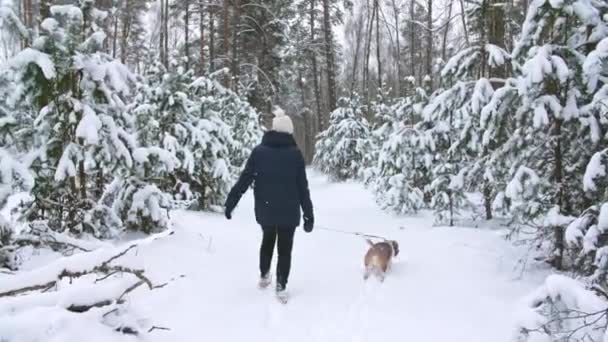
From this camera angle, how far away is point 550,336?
9.23 ft

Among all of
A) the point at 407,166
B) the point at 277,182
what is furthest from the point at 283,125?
the point at 407,166

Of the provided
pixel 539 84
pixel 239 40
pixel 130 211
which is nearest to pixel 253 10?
pixel 239 40

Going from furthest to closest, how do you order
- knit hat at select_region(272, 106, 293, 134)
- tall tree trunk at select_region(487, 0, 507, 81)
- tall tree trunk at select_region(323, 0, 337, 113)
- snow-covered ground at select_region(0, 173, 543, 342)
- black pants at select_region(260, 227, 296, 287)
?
tall tree trunk at select_region(323, 0, 337, 113) < tall tree trunk at select_region(487, 0, 507, 81) < knit hat at select_region(272, 106, 293, 134) < black pants at select_region(260, 227, 296, 287) < snow-covered ground at select_region(0, 173, 543, 342)

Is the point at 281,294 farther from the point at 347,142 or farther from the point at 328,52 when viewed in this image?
the point at 328,52

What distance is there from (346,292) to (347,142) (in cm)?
1376

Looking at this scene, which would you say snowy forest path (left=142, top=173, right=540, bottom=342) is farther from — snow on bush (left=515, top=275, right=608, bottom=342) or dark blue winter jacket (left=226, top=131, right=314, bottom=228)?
dark blue winter jacket (left=226, top=131, right=314, bottom=228)

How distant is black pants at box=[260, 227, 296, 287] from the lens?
4.84 metres

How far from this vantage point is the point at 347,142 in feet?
60.7

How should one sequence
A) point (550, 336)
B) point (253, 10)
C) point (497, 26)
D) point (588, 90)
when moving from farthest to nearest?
1. point (253, 10)
2. point (497, 26)
3. point (588, 90)
4. point (550, 336)

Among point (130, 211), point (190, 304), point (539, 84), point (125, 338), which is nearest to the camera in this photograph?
point (125, 338)

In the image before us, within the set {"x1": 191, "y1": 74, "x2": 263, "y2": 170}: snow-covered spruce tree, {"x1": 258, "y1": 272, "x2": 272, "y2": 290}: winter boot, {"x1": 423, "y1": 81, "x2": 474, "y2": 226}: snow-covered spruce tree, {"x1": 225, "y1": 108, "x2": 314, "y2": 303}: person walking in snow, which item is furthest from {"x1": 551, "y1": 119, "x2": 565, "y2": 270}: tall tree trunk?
{"x1": 191, "y1": 74, "x2": 263, "y2": 170}: snow-covered spruce tree

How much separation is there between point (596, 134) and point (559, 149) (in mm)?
478

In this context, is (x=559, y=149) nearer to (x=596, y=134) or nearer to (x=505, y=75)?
(x=596, y=134)

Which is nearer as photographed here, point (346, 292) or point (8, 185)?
point (8, 185)
